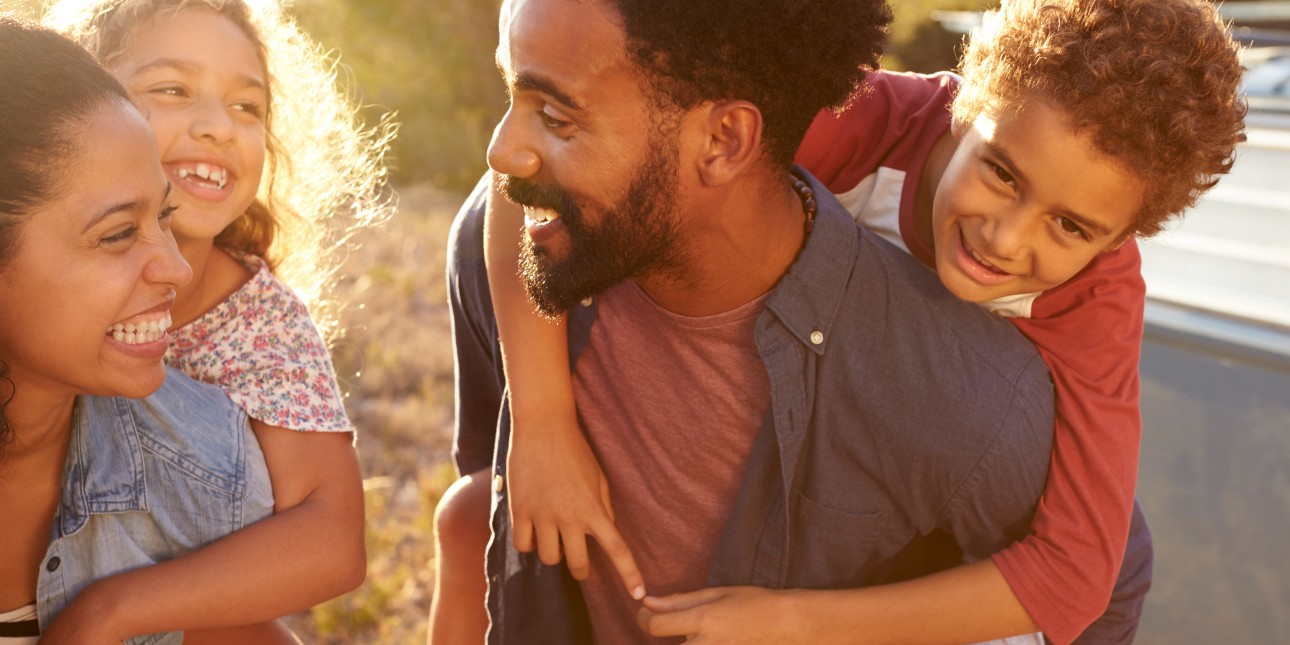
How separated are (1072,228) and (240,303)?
1.54 m

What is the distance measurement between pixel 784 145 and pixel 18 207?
1.27 meters

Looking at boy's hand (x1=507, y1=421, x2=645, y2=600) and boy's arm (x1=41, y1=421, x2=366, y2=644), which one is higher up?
boy's arm (x1=41, y1=421, x2=366, y2=644)

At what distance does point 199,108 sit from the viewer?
2416mm

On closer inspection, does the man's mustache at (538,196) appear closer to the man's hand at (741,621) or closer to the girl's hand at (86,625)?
the man's hand at (741,621)

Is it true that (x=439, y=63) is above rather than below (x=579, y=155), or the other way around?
above

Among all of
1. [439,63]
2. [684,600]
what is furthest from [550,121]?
[439,63]

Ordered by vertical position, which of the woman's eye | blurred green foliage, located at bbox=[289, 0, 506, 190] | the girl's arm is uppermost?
blurred green foliage, located at bbox=[289, 0, 506, 190]

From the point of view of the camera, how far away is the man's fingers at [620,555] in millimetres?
2252

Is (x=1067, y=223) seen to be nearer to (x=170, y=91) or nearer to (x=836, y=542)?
(x=836, y=542)

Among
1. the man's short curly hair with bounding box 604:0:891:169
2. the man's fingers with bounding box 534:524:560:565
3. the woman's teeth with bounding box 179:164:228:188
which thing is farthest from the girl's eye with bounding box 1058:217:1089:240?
the woman's teeth with bounding box 179:164:228:188

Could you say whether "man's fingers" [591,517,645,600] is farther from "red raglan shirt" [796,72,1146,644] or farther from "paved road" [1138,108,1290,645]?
"paved road" [1138,108,1290,645]

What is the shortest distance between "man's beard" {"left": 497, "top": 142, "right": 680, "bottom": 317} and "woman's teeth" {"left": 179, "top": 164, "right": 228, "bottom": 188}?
632 mm

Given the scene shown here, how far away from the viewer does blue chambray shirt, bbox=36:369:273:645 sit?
2010mm

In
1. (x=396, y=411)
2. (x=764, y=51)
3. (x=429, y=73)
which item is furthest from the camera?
(x=429, y=73)
